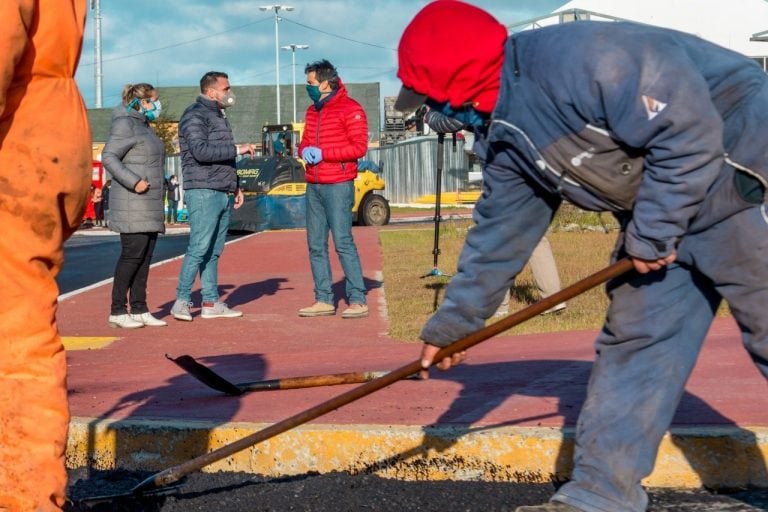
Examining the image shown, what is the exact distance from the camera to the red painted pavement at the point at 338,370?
5.43m

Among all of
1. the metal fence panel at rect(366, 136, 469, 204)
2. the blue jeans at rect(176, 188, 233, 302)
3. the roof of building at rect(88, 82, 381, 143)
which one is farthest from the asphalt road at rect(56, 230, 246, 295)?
the roof of building at rect(88, 82, 381, 143)

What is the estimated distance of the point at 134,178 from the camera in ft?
30.6

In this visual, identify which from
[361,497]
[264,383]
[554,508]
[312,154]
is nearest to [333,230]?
[312,154]

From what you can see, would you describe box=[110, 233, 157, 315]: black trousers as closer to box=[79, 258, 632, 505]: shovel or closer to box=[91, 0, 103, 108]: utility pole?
box=[79, 258, 632, 505]: shovel

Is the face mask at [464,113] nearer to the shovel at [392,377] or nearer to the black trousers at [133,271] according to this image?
the shovel at [392,377]

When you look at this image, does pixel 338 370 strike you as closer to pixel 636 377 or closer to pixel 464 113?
pixel 636 377

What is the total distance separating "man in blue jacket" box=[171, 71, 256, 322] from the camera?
32.6 feet

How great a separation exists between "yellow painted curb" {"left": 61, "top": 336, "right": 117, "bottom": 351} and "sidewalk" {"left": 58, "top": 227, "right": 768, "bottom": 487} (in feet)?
0.06

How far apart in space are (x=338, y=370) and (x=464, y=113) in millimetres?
3852

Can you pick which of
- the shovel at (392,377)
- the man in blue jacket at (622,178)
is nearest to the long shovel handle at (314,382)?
the shovel at (392,377)

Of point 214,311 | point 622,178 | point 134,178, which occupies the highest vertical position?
point 622,178

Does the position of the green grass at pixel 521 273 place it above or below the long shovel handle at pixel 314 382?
below

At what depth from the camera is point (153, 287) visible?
13398 millimetres

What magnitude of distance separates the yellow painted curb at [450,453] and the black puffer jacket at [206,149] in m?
4.98
